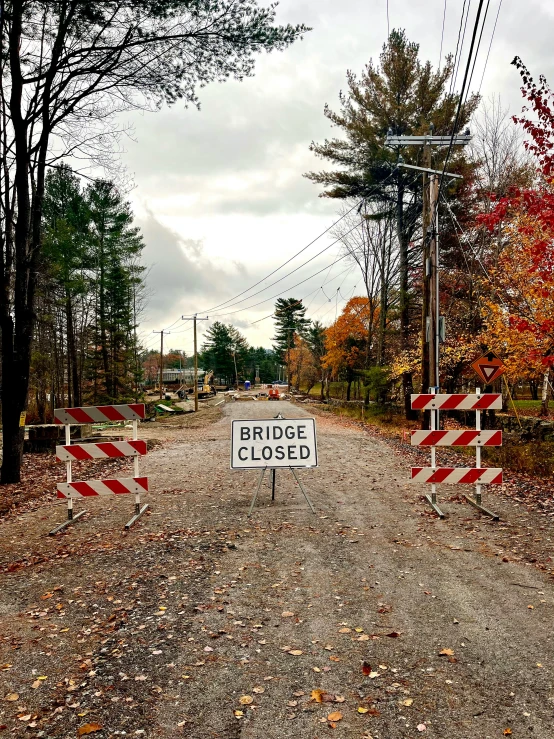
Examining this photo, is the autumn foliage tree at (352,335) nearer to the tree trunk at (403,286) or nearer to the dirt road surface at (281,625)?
the tree trunk at (403,286)

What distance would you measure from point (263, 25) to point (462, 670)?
437 inches

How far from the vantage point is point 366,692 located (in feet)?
11.3

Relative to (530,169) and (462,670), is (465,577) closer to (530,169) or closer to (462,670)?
(462,670)

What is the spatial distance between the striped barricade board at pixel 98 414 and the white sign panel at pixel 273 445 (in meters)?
1.78

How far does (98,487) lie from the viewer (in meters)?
7.68

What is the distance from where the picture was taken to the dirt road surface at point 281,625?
3.23 metres

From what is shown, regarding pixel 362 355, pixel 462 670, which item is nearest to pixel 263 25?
pixel 462 670

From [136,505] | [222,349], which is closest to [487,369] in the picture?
[136,505]

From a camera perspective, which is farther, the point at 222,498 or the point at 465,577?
the point at 222,498

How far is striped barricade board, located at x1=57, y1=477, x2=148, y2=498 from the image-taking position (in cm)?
765

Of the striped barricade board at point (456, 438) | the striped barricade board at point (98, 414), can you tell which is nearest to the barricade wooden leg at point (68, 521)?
the striped barricade board at point (98, 414)

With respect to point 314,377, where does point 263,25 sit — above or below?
above

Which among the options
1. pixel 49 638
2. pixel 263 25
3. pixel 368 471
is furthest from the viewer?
pixel 368 471

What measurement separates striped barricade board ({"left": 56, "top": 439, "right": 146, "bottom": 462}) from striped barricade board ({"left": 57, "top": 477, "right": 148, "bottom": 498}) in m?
0.39
